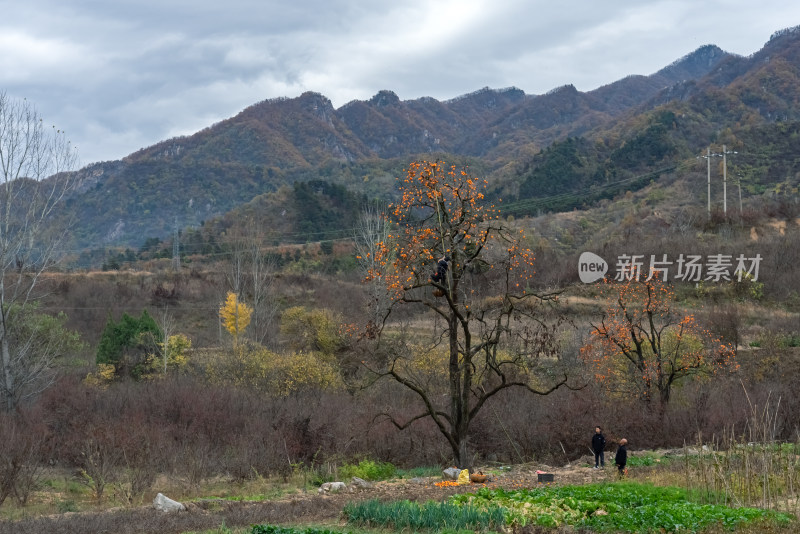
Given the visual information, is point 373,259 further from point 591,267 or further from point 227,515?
point 591,267

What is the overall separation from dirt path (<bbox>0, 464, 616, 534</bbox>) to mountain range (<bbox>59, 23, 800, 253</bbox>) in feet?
134

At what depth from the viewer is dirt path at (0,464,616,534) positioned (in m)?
10.3

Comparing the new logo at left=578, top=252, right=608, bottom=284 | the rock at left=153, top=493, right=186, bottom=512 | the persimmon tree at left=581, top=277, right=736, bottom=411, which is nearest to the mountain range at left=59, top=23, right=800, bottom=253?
the new logo at left=578, top=252, right=608, bottom=284

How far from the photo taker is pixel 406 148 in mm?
163625

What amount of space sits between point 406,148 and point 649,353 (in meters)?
139

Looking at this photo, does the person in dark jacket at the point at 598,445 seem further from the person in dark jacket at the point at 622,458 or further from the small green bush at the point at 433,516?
the small green bush at the point at 433,516

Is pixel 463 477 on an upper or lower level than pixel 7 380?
lower

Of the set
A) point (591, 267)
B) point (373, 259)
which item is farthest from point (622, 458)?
point (591, 267)

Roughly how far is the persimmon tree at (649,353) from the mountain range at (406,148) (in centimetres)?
3770

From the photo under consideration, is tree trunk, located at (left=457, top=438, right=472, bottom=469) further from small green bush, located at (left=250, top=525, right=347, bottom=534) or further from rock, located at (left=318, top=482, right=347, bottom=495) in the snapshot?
small green bush, located at (left=250, top=525, right=347, bottom=534)

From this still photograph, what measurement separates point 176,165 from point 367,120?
6396 centimetres

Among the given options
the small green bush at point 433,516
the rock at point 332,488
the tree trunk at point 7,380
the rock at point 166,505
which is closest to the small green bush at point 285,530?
the small green bush at point 433,516

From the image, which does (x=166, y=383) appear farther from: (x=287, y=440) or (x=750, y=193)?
(x=750, y=193)

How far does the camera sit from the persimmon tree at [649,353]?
80.9 feet
